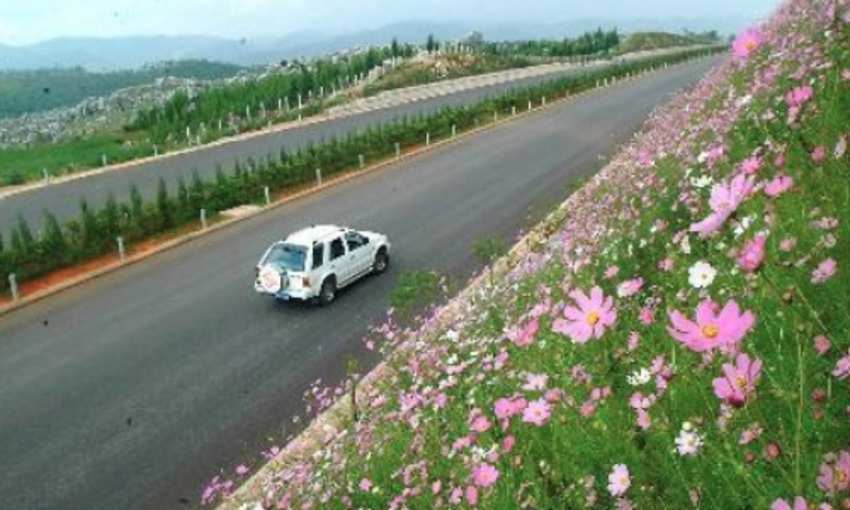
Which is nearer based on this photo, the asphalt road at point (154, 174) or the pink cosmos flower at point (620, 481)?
the pink cosmos flower at point (620, 481)

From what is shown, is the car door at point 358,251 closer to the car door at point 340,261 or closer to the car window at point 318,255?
the car door at point 340,261

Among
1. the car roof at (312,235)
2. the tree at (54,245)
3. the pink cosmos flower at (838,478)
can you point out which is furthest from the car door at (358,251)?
the pink cosmos flower at (838,478)

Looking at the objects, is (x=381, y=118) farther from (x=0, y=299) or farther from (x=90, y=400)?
(x=90, y=400)

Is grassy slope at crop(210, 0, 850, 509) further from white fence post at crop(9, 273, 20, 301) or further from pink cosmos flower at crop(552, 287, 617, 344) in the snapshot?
white fence post at crop(9, 273, 20, 301)

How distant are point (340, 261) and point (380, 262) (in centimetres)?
209

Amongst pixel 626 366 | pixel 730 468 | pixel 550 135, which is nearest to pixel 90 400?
pixel 626 366

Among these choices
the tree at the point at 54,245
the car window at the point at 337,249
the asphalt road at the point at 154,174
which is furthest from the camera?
the asphalt road at the point at 154,174

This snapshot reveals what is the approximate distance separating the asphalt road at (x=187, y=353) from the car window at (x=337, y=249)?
95 cm

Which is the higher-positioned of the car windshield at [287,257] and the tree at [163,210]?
the car windshield at [287,257]

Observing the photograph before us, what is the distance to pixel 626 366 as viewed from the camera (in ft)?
19.7

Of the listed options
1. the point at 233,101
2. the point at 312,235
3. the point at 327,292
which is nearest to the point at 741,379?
the point at 327,292

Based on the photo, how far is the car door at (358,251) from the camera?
2077 cm

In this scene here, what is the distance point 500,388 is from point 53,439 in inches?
363

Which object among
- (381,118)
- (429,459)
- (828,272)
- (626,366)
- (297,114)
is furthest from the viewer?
(297,114)
